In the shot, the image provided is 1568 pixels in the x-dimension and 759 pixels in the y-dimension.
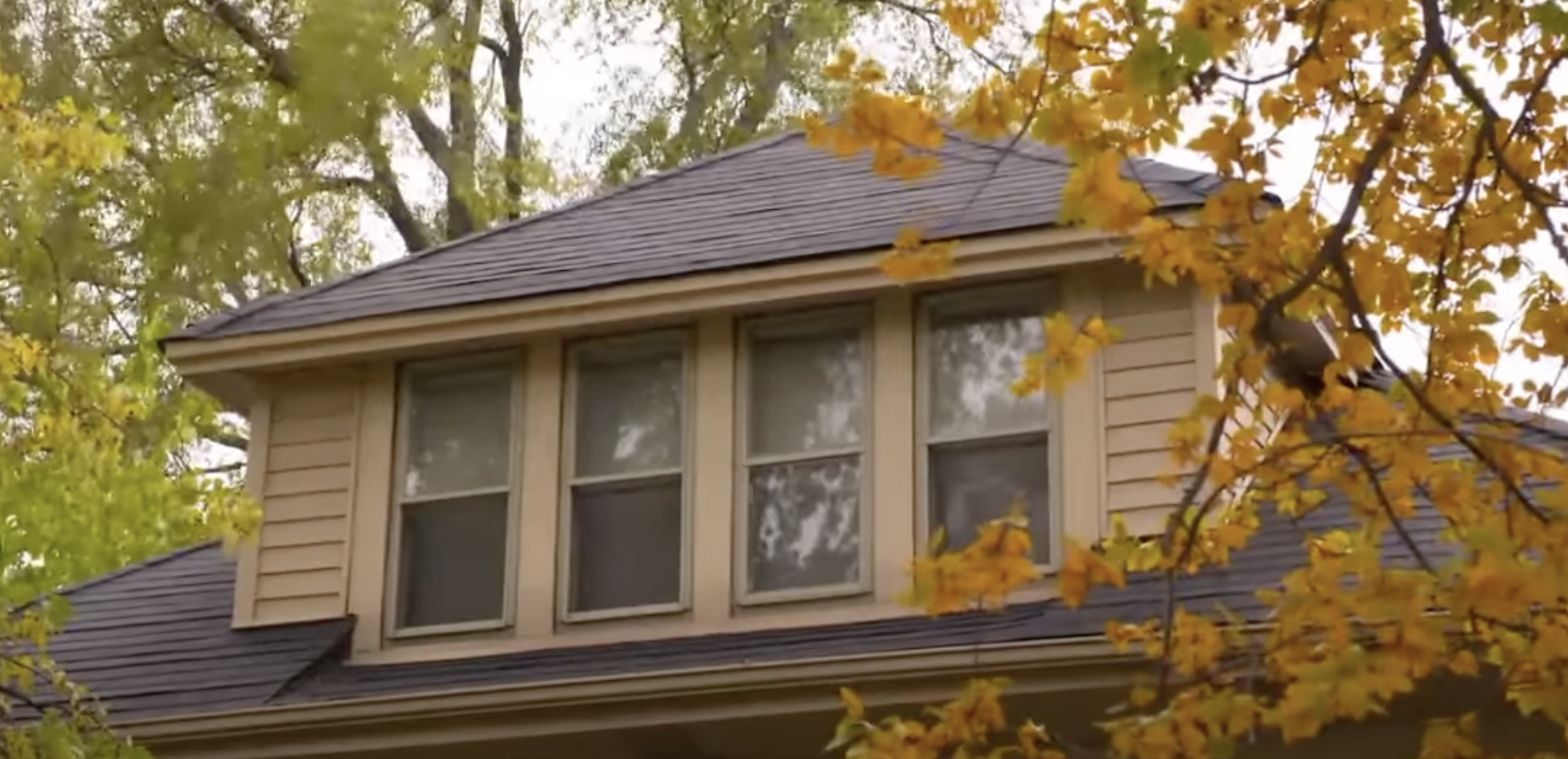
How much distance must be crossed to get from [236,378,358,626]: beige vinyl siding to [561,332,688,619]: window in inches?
39.7

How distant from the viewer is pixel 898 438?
8977 millimetres

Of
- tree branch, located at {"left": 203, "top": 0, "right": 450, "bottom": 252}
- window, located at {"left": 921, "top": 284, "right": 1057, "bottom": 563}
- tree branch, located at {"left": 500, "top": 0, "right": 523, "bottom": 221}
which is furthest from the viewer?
tree branch, located at {"left": 500, "top": 0, "right": 523, "bottom": 221}

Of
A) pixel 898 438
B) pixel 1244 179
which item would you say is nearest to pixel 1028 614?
pixel 898 438

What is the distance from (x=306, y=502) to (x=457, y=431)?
694mm

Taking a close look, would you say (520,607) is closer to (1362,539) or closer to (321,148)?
(1362,539)

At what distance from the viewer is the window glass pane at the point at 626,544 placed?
9.14m

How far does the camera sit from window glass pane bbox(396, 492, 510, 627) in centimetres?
938

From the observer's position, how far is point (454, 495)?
9586 mm

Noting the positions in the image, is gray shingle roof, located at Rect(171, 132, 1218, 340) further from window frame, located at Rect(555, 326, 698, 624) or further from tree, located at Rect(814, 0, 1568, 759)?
tree, located at Rect(814, 0, 1568, 759)

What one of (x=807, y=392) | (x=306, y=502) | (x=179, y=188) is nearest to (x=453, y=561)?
(x=306, y=502)

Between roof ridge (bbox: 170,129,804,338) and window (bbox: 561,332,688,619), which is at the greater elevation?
roof ridge (bbox: 170,129,804,338)

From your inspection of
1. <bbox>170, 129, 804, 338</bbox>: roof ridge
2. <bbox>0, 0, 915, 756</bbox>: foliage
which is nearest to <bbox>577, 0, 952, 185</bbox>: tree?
<bbox>0, 0, 915, 756</bbox>: foliage

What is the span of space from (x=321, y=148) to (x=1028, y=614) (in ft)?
30.7

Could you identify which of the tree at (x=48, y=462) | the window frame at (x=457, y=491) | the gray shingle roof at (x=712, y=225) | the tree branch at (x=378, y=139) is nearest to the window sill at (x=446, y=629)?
the window frame at (x=457, y=491)
